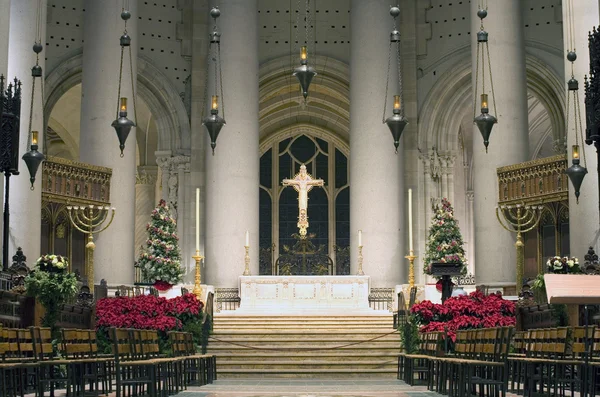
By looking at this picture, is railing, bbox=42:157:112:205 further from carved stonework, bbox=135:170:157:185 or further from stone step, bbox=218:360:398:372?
carved stonework, bbox=135:170:157:185

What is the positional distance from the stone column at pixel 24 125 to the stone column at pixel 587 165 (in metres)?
11.7

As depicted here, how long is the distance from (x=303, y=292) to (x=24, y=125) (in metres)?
8.85

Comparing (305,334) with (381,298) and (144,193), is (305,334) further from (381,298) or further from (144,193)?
(144,193)

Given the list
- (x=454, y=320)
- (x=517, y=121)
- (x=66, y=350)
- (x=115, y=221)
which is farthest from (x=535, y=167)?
(x=66, y=350)

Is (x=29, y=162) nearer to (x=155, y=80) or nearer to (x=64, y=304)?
(x=64, y=304)

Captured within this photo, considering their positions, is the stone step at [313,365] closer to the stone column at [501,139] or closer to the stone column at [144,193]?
the stone column at [501,139]

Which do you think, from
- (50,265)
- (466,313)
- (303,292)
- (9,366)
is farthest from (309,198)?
(9,366)

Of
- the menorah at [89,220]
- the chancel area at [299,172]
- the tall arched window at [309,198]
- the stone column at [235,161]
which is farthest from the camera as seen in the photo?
the tall arched window at [309,198]

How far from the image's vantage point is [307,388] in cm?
1766

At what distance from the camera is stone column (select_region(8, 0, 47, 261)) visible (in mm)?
23484

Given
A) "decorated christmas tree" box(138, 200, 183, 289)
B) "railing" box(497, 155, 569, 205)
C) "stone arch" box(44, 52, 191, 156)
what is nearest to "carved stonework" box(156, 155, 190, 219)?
"stone arch" box(44, 52, 191, 156)

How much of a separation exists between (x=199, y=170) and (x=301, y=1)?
6.93 metres

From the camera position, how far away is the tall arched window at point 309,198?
4262cm

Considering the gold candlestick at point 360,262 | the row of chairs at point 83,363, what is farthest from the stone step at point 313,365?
the gold candlestick at point 360,262
